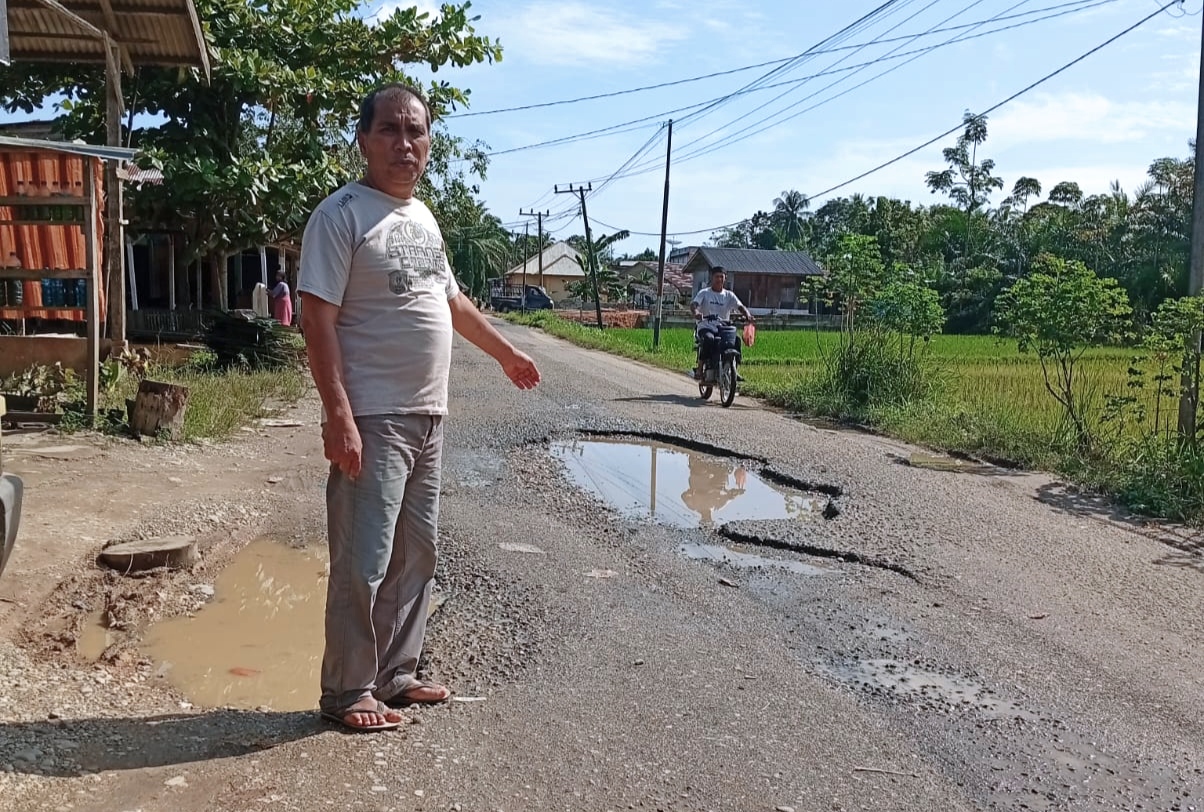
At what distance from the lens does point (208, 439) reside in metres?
8.05

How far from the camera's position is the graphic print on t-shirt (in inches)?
120

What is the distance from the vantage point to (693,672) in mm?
3740

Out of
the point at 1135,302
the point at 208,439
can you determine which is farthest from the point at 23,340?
the point at 1135,302

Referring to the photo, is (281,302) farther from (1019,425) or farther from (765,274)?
(765,274)

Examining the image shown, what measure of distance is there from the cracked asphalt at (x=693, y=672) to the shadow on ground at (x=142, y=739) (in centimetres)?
1

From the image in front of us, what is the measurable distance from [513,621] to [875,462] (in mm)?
5063

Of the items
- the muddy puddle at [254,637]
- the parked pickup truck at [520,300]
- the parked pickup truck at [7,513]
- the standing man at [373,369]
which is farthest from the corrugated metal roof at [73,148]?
the parked pickup truck at [520,300]

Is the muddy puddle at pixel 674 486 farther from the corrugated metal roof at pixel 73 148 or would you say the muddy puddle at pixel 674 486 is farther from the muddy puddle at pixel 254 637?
the corrugated metal roof at pixel 73 148

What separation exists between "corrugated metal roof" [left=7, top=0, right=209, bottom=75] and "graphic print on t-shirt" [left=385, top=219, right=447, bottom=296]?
22.7ft

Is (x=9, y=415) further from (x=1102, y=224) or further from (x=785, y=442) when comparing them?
(x=1102, y=224)

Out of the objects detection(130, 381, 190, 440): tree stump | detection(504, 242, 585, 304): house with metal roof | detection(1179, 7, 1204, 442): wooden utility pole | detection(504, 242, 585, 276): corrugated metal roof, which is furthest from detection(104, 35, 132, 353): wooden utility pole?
detection(504, 242, 585, 276): corrugated metal roof

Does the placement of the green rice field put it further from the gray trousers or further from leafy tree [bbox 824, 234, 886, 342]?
the gray trousers

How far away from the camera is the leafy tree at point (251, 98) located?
39.7 feet

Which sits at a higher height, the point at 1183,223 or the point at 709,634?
the point at 1183,223
